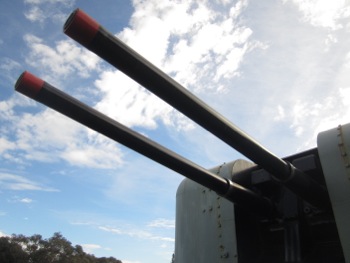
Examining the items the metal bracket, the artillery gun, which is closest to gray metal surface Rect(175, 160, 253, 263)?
the artillery gun

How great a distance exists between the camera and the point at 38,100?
2410mm

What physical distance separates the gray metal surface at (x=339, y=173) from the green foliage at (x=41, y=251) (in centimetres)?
4492

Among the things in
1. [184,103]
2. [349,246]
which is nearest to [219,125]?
[184,103]

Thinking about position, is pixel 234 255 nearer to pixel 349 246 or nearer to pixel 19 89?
pixel 349 246

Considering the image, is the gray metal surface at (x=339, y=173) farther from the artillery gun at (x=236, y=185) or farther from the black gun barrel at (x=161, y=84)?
the black gun barrel at (x=161, y=84)


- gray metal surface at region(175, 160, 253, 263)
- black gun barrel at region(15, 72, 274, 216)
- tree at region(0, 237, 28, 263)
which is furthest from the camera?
tree at region(0, 237, 28, 263)

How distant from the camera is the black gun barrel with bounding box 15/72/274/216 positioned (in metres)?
2.39

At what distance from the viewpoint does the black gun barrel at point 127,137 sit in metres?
2.39

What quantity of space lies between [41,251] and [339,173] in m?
50.4

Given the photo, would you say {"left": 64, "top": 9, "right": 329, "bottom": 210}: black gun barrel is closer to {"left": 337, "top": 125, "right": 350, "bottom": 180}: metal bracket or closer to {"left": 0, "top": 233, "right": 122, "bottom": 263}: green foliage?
{"left": 337, "top": 125, "right": 350, "bottom": 180}: metal bracket

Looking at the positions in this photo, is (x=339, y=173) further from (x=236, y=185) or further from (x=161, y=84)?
(x=161, y=84)

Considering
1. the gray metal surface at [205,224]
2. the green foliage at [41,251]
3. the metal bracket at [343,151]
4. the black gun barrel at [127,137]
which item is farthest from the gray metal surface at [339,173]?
the green foliage at [41,251]

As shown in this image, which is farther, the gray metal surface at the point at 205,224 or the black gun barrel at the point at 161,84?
the gray metal surface at the point at 205,224

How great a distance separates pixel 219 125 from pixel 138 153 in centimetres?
82
